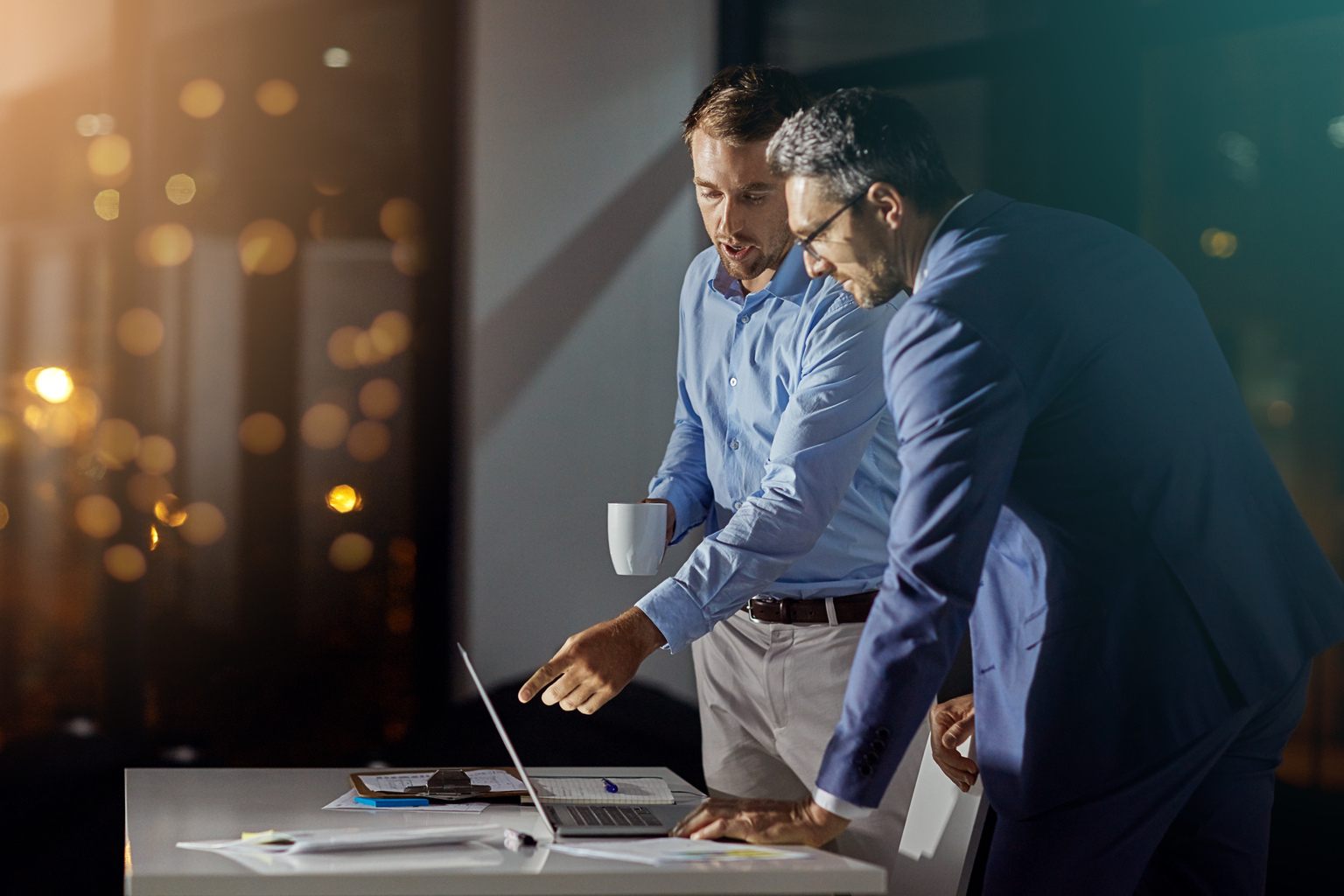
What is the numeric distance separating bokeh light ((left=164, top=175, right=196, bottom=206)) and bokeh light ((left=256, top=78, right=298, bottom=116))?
0.26m

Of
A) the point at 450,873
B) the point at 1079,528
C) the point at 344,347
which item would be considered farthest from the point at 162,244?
the point at 1079,528

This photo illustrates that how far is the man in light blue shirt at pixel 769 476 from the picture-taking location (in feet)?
5.71

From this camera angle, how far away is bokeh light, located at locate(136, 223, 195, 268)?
2896 mm

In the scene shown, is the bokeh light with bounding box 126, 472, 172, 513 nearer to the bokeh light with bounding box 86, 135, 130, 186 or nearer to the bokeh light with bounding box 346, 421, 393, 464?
the bokeh light with bounding box 346, 421, 393, 464

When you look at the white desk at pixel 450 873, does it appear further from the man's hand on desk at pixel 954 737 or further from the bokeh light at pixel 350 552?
the bokeh light at pixel 350 552

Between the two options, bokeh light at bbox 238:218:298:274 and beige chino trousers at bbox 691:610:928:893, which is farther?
bokeh light at bbox 238:218:298:274

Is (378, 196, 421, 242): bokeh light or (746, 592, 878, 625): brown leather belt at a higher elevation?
(378, 196, 421, 242): bokeh light

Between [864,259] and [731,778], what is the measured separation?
3.56 ft

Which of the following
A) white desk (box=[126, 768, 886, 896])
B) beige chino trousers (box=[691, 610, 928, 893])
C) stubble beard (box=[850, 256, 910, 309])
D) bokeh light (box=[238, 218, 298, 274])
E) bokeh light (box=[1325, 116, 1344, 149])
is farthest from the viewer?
bokeh light (box=[238, 218, 298, 274])

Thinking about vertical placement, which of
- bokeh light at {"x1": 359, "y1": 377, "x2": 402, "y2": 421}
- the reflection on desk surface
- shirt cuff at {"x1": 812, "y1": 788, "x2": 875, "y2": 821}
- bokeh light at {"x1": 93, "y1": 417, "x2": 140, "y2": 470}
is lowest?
the reflection on desk surface

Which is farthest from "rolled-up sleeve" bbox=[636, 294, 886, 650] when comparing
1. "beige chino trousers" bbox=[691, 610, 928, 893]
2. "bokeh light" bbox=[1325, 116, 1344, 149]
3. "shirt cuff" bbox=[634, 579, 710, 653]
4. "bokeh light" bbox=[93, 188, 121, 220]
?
"bokeh light" bbox=[93, 188, 121, 220]

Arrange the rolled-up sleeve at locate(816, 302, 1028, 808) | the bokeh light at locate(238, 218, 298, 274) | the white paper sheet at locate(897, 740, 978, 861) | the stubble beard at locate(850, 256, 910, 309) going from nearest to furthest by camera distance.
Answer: the rolled-up sleeve at locate(816, 302, 1028, 808)
the stubble beard at locate(850, 256, 910, 309)
the white paper sheet at locate(897, 740, 978, 861)
the bokeh light at locate(238, 218, 298, 274)

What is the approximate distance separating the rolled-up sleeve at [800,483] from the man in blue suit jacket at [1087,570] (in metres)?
0.39

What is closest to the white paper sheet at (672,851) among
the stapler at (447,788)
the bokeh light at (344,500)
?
the stapler at (447,788)
